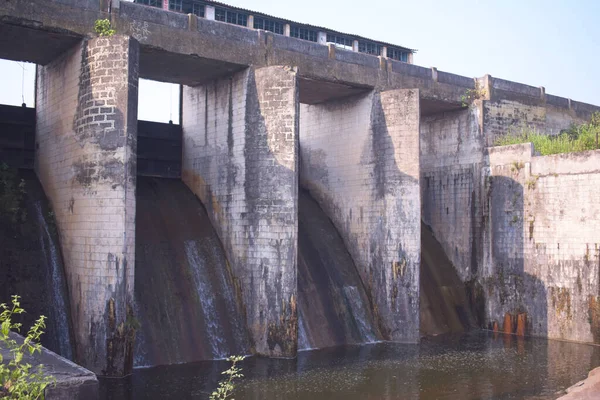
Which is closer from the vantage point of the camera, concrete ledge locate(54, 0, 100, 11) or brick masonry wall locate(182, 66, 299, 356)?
concrete ledge locate(54, 0, 100, 11)

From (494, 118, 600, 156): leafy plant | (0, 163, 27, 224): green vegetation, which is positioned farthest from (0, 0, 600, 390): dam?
(494, 118, 600, 156): leafy plant

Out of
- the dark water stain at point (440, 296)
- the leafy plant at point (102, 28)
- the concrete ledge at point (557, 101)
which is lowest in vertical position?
the dark water stain at point (440, 296)

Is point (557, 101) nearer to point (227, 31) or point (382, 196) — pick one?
point (382, 196)

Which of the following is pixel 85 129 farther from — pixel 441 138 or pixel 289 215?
pixel 441 138

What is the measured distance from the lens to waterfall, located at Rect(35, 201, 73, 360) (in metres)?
13.0

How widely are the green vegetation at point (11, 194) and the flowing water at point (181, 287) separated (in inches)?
114

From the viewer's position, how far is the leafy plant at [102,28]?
14141mm

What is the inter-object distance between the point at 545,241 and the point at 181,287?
424 inches

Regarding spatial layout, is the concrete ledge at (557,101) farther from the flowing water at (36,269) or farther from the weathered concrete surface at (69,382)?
the weathered concrete surface at (69,382)

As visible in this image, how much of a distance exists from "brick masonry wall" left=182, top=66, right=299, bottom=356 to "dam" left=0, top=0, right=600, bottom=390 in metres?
0.05

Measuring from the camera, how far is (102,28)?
1418 centimetres

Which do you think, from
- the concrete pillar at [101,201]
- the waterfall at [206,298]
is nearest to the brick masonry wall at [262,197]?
the waterfall at [206,298]

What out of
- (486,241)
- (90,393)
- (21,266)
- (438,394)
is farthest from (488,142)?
(90,393)

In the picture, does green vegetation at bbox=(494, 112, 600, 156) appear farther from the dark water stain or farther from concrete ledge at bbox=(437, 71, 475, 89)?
the dark water stain
